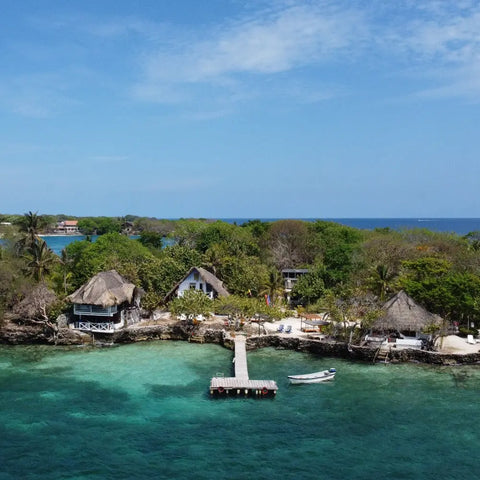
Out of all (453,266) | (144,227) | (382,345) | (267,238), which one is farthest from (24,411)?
(144,227)

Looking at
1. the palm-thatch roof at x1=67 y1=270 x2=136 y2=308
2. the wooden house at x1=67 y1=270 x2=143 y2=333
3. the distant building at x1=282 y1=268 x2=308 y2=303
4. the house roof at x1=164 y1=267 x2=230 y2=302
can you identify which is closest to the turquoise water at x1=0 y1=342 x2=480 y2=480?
the wooden house at x1=67 y1=270 x2=143 y2=333

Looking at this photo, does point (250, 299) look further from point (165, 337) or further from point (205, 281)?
point (165, 337)

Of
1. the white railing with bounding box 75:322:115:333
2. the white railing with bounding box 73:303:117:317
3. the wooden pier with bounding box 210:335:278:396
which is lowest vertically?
the wooden pier with bounding box 210:335:278:396

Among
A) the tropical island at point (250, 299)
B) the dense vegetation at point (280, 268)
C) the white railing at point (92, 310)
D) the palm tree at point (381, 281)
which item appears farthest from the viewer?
the palm tree at point (381, 281)

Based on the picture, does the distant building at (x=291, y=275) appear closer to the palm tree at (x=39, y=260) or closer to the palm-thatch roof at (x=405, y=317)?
the palm-thatch roof at (x=405, y=317)

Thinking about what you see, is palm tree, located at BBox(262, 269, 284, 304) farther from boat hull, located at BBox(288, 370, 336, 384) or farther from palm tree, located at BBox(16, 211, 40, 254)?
palm tree, located at BBox(16, 211, 40, 254)

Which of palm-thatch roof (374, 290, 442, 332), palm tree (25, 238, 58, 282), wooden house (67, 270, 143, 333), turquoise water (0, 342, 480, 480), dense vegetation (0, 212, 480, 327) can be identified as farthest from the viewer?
palm tree (25, 238, 58, 282)

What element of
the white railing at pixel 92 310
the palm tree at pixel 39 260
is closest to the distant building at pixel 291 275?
the white railing at pixel 92 310
